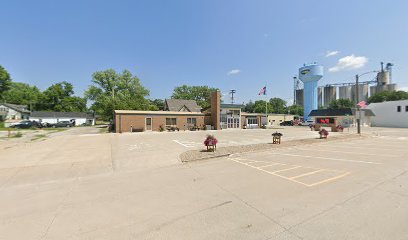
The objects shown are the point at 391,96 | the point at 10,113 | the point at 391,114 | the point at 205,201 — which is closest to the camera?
the point at 205,201

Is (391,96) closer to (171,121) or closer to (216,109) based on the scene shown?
(216,109)

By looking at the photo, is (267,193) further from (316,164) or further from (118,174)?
(118,174)

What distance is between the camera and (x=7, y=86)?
183 ft

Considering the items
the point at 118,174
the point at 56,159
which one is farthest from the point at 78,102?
the point at 118,174

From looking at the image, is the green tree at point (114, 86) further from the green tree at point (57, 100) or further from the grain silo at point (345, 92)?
the grain silo at point (345, 92)

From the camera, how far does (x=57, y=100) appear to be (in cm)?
6956

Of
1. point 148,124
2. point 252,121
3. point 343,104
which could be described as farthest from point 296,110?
point 148,124

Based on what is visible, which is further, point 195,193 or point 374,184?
point 374,184

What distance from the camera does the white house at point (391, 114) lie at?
48.3 meters

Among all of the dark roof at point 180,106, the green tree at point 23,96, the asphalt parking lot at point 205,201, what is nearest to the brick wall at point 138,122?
the dark roof at point 180,106

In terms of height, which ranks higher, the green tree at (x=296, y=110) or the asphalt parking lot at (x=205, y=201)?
the green tree at (x=296, y=110)

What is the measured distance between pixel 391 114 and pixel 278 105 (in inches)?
2154

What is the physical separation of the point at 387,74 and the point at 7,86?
478 feet

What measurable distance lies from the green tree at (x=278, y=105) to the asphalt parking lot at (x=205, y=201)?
98.9m
